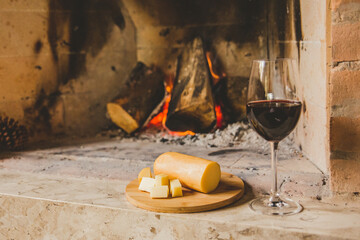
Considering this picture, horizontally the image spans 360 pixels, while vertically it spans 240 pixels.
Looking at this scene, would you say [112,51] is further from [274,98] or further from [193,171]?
[274,98]

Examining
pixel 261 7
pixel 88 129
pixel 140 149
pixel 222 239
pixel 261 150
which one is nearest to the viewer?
pixel 222 239

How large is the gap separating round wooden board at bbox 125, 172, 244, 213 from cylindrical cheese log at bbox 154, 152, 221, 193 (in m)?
0.02

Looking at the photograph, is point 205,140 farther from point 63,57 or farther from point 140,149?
point 63,57

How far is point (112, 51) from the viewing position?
6.97 ft

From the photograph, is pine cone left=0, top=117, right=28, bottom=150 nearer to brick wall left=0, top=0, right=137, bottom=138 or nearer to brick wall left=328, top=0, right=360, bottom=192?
brick wall left=0, top=0, right=137, bottom=138

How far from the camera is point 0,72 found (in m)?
1.82

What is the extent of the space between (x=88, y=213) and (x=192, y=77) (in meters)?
0.97

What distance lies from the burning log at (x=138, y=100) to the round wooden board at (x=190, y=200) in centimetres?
87

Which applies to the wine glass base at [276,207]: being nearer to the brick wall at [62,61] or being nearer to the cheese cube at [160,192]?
the cheese cube at [160,192]

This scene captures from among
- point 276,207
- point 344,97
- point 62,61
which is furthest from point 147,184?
point 62,61

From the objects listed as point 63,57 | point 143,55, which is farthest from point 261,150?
point 63,57

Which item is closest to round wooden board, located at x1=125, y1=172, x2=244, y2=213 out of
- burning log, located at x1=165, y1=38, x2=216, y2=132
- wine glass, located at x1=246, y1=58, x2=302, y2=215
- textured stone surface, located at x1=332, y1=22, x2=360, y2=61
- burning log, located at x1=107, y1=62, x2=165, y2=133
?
wine glass, located at x1=246, y1=58, x2=302, y2=215

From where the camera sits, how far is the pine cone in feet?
5.78

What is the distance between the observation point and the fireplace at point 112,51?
1.86 m
